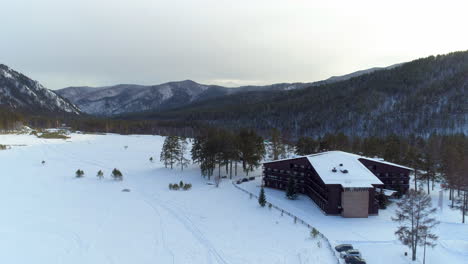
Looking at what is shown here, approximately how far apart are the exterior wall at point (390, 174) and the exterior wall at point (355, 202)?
375 inches

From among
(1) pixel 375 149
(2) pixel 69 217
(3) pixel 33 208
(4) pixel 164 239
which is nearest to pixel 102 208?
(2) pixel 69 217

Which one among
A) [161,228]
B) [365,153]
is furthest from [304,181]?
[161,228]

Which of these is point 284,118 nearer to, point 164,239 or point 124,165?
point 124,165

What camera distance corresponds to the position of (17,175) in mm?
46656

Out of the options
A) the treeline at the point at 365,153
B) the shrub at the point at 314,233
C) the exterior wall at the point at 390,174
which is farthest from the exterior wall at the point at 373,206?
the shrub at the point at 314,233

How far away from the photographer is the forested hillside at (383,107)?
113 meters

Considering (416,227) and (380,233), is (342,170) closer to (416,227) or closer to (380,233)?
(380,233)

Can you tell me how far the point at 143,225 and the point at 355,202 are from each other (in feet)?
77.1

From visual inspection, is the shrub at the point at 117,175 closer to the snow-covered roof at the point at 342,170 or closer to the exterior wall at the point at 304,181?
the exterior wall at the point at 304,181

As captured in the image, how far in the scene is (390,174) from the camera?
3959 cm

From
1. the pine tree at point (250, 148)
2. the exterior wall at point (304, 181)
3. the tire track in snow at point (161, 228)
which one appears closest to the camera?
the tire track in snow at point (161, 228)

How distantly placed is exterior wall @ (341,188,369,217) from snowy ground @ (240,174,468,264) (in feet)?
3.36

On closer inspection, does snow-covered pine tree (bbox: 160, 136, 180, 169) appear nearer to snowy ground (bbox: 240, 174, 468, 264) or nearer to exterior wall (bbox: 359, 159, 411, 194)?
snowy ground (bbox: 240, 174, 468, 264)

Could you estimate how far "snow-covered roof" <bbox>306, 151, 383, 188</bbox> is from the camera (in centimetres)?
3200
